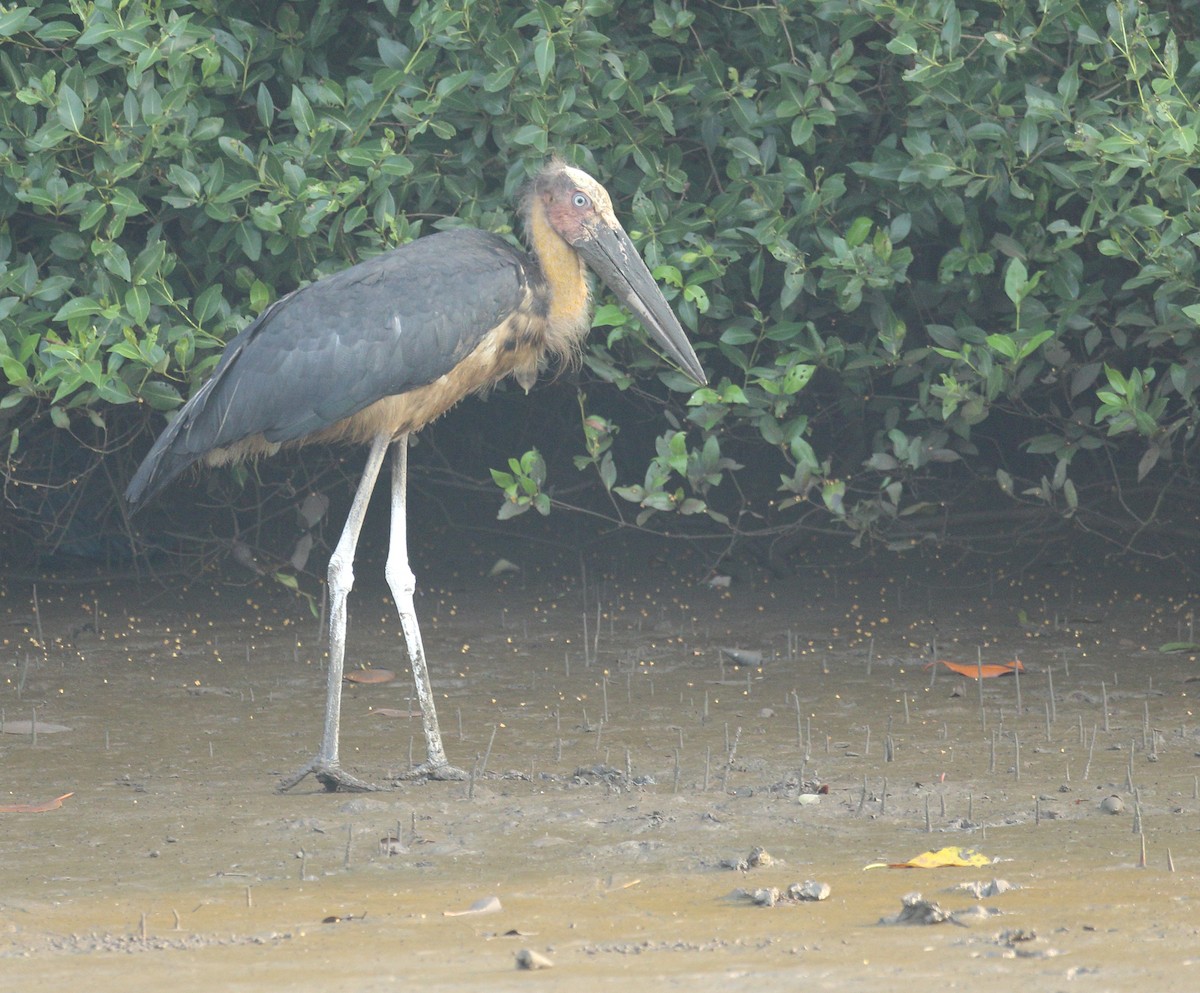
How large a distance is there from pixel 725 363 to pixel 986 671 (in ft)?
5.67

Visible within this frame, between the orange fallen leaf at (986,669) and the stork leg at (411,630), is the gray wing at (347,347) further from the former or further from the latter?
the orange fallen leaf at (986,669)

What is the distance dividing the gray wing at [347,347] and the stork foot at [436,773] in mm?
1129

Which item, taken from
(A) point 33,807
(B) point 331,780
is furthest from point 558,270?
(A) point 33,807

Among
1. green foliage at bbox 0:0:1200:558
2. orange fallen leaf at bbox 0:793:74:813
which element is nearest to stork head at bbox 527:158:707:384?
green foliage at bbox 0:0:1200:558

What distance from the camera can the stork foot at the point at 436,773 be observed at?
4980 millimetres

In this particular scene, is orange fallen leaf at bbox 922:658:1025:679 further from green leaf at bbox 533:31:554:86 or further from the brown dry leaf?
the brown dry leaf

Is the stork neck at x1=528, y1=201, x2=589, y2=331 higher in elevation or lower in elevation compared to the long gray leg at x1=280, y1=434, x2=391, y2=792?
higher

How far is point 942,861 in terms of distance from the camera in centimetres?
403

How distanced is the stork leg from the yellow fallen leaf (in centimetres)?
145

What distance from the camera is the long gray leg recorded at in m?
4.88

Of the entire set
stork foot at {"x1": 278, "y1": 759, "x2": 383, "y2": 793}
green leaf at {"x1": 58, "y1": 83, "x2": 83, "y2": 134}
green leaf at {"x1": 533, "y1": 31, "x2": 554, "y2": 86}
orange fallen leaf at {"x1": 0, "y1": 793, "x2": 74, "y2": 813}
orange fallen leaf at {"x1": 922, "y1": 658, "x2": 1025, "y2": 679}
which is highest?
green leaf at {"x1": 533, "y1": 31, "x2": 554, "y2": 86}

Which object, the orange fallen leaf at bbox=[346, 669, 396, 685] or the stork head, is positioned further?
the orange fallen leaf at bbox=[346, 669, 396, 685]

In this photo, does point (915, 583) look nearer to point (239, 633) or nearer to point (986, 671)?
point (986, 671)

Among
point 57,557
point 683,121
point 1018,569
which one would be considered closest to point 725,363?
point 683,121
